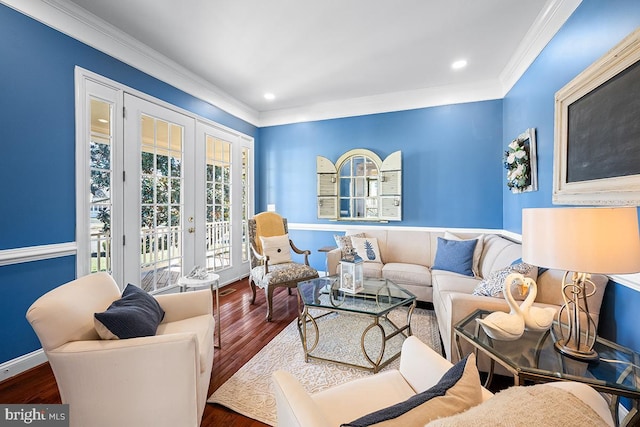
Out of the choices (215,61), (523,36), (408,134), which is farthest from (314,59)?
(523,36)

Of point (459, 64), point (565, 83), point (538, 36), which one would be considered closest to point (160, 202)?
point (459, 64)

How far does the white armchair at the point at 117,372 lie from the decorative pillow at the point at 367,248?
8.50ft

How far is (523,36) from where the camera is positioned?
8.64 feet

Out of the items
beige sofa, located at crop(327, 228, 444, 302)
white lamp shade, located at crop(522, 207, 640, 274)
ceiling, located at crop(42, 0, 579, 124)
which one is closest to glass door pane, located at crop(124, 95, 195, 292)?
ceiling, located at crop(42, 0, 579, 124)

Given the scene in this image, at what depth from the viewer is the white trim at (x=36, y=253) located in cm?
189

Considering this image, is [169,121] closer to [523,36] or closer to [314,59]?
[314,59]

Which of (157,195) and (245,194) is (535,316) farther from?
(245,194)

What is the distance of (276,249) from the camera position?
3.42 m

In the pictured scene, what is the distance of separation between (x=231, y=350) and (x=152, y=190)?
6.39 feet

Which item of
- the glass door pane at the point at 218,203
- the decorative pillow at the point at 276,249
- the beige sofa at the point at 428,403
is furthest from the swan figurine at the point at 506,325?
the glass door pane at the point at 218,203

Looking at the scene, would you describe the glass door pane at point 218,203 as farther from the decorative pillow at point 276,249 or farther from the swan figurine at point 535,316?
the swan figurine at point 535,316

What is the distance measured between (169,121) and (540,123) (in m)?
3.90

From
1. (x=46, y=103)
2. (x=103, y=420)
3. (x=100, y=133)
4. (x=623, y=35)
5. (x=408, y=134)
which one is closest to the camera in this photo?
(x=103, y=420)

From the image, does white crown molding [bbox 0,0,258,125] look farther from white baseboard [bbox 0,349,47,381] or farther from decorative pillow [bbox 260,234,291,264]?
white baseboard [bbox 0,349,47,381]
